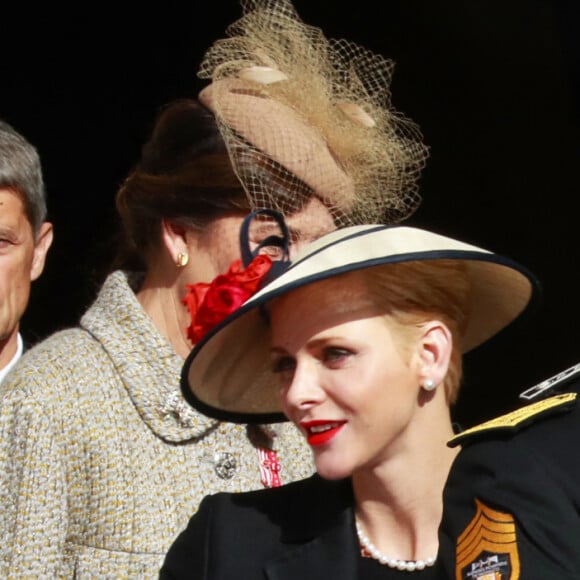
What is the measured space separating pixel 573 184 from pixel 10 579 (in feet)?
6.48

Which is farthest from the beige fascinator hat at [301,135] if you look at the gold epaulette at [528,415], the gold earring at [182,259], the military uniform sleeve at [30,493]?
the gold epaulette at [528,415]

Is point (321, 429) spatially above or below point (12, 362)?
above

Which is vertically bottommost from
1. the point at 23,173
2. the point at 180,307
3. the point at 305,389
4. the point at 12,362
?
the point at 12,362

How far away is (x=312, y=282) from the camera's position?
190 cm

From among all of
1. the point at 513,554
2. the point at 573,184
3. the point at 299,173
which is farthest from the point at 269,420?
the point at 573,184

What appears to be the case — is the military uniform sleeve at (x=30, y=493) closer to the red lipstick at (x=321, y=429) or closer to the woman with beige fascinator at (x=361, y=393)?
the woman with beige fascinator at (x=361, y=393)

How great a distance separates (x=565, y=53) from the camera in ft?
10.7

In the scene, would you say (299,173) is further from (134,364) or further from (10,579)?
(10,579)

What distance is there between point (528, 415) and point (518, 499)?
107 millimetres

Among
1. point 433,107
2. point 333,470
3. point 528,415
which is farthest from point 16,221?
point 433,107

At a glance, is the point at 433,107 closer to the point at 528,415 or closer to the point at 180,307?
the point at 180,307

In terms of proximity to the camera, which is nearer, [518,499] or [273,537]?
[518,499]

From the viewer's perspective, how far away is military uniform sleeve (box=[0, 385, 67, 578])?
222cm

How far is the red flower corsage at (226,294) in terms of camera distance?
213 centimetres
